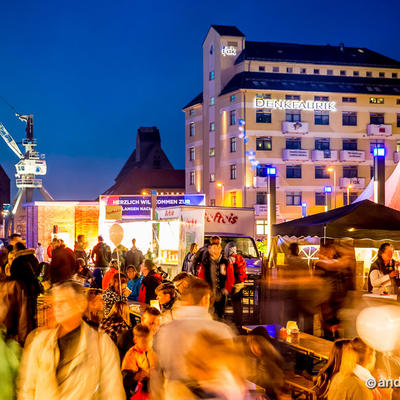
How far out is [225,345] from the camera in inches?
163

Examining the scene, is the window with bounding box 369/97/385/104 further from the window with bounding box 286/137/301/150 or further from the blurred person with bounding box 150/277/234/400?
the blurred person with bounding box 150/277/234/400

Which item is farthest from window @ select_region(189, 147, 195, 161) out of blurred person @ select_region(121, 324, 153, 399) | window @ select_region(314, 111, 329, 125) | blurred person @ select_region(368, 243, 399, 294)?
blurred person @ select_region(121, 324, 153, 399)

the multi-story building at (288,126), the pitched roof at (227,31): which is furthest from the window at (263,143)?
the pitched roof at (227,31)

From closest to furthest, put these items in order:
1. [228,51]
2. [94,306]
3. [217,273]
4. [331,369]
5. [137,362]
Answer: [331,369] → [137,362] → [94,306] → [217,273] → [228,51]

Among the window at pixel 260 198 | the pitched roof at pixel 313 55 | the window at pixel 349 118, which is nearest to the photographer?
the window at pixel 260 198

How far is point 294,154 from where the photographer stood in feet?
191

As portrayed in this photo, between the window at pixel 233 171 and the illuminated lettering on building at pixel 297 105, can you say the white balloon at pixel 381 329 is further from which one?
the illuminated lettering on building at pixel 297 105

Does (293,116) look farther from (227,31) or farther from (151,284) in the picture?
(151,284)

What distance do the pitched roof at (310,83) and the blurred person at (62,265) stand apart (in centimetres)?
4557

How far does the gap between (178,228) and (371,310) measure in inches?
534

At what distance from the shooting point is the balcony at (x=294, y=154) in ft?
191

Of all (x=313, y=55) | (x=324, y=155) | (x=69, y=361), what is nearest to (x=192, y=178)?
(x=324, y=155)

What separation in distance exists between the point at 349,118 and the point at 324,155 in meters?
4.54

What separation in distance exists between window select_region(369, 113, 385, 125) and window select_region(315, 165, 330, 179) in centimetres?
636
